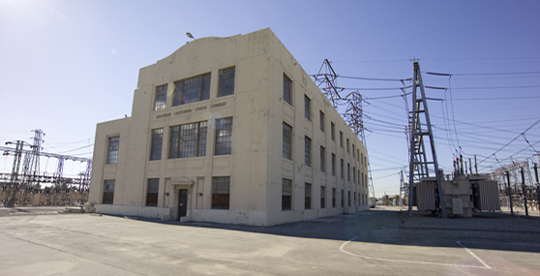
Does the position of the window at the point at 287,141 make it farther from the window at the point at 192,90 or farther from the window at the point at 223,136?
the window at the point at 192,90

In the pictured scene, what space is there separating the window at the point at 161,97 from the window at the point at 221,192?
9951 mm

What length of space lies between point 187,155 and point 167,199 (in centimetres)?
405

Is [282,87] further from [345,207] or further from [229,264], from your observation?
[345,207]

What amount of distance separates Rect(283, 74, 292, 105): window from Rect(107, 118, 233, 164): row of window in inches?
197

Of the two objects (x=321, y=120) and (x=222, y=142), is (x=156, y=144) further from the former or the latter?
(x=321, y=120)

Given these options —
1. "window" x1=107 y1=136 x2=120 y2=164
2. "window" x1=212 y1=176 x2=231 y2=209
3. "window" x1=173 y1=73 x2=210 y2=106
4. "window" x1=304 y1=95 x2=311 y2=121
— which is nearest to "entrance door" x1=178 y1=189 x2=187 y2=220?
"window" x1=212 y1=176 x2=231 y2=209

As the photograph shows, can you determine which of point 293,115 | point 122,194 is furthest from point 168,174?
point 293,115

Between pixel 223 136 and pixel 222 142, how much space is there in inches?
18.0

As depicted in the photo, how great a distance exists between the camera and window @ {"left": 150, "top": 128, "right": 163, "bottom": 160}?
1023 inches

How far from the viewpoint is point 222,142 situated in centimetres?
2197

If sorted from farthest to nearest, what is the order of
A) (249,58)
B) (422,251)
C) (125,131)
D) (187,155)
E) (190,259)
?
(125,131)
(187,155)
(249,58)
(422,251)
(190,259)

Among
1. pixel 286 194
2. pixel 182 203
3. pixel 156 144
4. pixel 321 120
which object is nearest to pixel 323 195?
pixel 321 120

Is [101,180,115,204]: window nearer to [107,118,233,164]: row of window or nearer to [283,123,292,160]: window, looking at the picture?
[107,118,233,164]: row of window

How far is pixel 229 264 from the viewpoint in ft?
24.7
